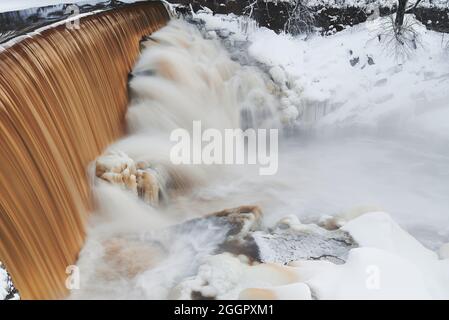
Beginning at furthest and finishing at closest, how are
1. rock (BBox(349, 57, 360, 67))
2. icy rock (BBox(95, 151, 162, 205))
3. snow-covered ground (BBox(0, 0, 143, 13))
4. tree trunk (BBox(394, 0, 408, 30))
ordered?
tree trunk (BBox(394, 0, 408, 30))
rock (BBox(349, 57, 360, 67))
snow-covered ground (BBox(0, 0, 143, 13))
icy rock (BBox(95, 151, 162, 205))

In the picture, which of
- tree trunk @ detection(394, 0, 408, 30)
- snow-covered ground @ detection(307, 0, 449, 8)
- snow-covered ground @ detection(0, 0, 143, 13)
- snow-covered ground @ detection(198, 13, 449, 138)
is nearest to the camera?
snow-covered ground @ detection(0, 0, 143, 13)

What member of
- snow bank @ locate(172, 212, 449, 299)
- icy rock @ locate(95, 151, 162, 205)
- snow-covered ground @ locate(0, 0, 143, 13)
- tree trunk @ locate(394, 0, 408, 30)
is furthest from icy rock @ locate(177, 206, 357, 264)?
tree trunk @ locate(394, 0, 408, 30)

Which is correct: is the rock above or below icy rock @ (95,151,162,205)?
above

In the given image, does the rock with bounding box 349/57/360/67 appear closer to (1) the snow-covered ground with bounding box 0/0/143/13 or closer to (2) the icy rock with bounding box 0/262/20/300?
(1) the snow-covered ground with bounding box 0/0/143/13

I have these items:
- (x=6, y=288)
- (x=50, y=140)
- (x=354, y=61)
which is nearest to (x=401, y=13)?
(x=354, y=61)

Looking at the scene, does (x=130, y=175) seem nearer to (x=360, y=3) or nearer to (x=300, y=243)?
(x=300, y=243)

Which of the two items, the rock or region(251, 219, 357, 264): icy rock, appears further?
the rock

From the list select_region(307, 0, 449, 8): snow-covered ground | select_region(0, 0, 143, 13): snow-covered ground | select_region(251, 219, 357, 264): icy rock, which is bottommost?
select_region(251, 219, 357, 264): icy rock

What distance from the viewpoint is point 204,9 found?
7.73 meters

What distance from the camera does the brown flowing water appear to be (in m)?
2.79

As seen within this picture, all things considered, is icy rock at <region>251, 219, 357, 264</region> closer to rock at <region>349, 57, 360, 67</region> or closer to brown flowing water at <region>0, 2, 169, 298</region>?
brown flowing water at <region>0, 2, 169, 298</region>
